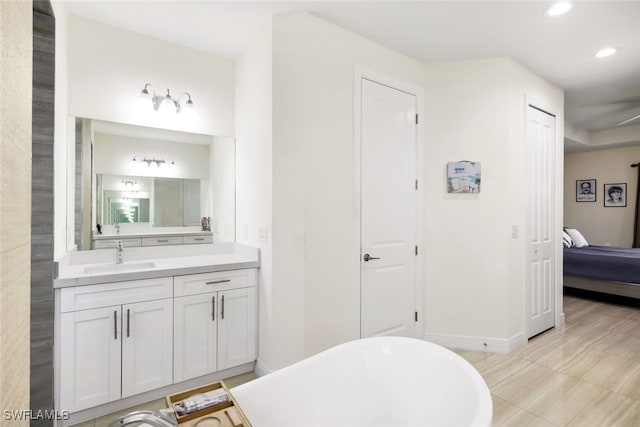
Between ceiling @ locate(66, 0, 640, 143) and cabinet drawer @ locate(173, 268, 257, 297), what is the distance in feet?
6.33

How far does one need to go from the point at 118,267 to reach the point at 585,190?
318 inches

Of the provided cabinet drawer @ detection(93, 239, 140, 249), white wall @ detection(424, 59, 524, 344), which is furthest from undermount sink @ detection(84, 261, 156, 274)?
white wall @ detection(424, 59, 524, 344)

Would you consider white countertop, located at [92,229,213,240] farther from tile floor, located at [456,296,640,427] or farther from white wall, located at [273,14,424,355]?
tile floor, located at [456,296,640,427]

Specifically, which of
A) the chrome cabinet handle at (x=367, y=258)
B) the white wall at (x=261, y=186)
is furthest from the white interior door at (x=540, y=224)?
the white wall at (x=261, y=186)

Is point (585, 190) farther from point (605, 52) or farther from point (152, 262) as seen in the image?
point (152, 262)

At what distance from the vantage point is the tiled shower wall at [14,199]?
0.48m

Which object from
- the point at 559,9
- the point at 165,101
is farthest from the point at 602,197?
the point at 165,101

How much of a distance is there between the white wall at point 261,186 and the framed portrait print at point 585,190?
702cm

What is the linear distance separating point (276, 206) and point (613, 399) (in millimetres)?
2758

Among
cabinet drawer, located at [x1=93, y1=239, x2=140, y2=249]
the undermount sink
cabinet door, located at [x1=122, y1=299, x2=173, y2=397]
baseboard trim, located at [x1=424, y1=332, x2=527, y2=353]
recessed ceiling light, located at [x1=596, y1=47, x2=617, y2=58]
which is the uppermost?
recessed ceiling light, located at [x1=596, y1=47, x2=617, y2=58]

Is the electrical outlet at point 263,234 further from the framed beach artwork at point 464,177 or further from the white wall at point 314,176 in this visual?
the framed beach artwork at point 464,177

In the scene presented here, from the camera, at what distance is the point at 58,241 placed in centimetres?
197

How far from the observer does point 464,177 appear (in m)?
2.98

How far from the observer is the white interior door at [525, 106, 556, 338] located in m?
3.18
